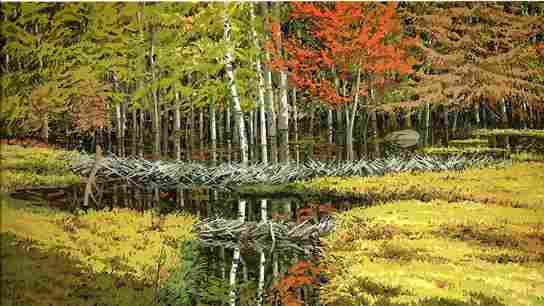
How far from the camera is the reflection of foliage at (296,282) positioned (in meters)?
3.25

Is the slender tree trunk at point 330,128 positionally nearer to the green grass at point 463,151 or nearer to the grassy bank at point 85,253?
the green grass at point 463,151

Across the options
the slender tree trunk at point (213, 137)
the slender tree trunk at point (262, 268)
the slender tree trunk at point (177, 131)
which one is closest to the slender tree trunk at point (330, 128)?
the slender tree trunk at point (262, 268)

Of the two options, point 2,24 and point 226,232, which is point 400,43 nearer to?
point 226,232

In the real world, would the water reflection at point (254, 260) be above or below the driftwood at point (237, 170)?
below

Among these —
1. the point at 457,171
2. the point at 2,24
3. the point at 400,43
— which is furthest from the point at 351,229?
the point at 2,24

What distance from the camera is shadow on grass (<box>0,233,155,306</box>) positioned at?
2.90 m

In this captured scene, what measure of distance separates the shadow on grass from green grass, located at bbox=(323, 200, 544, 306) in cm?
125

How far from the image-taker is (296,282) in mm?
3340

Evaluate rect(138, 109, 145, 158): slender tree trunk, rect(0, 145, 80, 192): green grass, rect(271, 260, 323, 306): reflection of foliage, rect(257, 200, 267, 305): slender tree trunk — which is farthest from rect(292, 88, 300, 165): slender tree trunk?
rect(0, 145, 80, 192): green grass

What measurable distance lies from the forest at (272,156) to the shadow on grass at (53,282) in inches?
0.4

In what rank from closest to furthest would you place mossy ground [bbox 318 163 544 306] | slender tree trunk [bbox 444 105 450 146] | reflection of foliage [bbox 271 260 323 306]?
1. reflection of foliage [bbox 271 260 323 306]
2. mossy ground [bbox 318 163 544 306]
3. slender tree trunk [bbox 444 105 450 146]

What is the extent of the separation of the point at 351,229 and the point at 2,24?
2.55 meters

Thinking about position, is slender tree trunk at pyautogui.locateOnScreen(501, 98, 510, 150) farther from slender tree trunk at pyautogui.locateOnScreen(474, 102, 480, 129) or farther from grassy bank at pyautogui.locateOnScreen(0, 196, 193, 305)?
grassy bank at pyautogui.locateOnScreen(0, 196, 193, 305)

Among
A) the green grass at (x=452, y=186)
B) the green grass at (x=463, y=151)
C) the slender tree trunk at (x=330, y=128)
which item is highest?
the slender tree trunk at (x=330, y=128)
